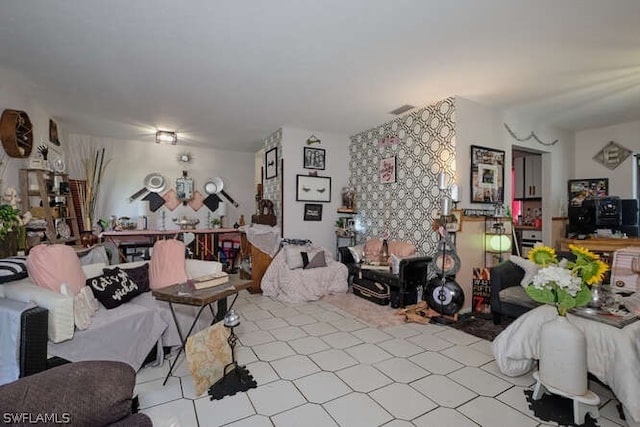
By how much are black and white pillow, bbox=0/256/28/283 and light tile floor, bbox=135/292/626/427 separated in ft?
3.73

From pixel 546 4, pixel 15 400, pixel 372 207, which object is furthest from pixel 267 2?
pixel 372 207

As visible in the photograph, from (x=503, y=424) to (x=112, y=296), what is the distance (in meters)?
2.92

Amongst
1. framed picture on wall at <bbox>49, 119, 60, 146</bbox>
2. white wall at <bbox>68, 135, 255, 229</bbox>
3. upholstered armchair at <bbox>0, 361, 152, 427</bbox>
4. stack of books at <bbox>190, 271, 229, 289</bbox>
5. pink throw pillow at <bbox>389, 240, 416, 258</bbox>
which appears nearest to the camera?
upholstered armchair at <bbox>0, 361, 152, 427</bbox>

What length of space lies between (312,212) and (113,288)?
330 cm

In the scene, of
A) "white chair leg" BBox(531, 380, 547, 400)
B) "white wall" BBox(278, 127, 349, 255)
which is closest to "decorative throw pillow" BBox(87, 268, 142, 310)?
"white wall" BBox(278, 127, 349, 255)

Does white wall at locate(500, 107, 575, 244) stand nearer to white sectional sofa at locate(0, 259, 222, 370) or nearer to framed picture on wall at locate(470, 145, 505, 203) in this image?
framed picture on wall at locate(470, 145, 505, 203)

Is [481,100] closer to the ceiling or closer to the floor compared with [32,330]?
closer to the ceiling

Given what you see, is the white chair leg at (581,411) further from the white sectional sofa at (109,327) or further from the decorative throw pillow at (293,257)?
the decorative throw pillow at (293,257)

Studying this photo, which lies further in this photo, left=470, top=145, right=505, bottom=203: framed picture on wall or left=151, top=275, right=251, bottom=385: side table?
left=470, top=145, right=505, bottom=203: framed picture on wall

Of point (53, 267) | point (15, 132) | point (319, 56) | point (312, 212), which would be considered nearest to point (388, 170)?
point (312, 212)

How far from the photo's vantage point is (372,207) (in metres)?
5.17

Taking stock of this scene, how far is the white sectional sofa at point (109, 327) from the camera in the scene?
76.1 inches

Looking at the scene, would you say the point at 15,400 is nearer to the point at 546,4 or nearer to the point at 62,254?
the point at 62,254

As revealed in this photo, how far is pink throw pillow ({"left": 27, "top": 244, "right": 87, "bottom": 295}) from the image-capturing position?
7.06ft
